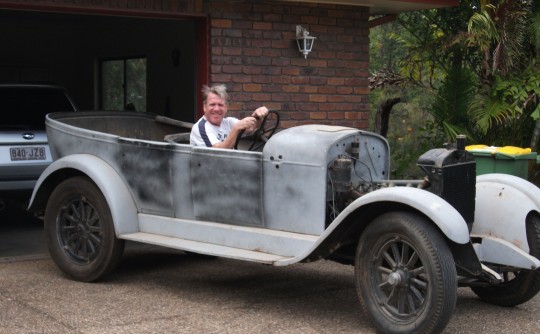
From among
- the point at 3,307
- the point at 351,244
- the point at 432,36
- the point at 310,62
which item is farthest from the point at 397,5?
the point at 3,307

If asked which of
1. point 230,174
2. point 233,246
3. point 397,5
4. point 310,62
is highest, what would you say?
point 397,5

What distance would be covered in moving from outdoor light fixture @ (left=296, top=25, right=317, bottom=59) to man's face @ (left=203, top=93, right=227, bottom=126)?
285cm

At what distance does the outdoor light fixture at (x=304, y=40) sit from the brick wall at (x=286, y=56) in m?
0.08

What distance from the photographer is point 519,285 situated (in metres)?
6.40

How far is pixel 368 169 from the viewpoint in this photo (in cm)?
655

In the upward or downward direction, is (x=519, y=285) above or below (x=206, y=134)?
below

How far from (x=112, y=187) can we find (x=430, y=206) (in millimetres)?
2726

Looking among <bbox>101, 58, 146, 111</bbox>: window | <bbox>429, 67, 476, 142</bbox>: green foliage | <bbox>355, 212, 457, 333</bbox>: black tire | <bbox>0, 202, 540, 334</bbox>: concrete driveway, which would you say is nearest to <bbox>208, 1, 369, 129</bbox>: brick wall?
<bbox>429, 67, 476, 142</bbox>: green foliage

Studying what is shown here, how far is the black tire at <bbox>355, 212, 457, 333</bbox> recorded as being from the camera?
5340 mm

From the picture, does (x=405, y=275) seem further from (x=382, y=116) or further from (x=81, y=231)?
(x=382, y=116)

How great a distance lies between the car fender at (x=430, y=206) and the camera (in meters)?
5.33

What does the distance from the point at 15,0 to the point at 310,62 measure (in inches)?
132

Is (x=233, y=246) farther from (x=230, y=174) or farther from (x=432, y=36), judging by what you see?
(x=432, y=36)

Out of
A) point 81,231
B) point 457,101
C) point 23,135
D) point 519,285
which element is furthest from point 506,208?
point 23,135
